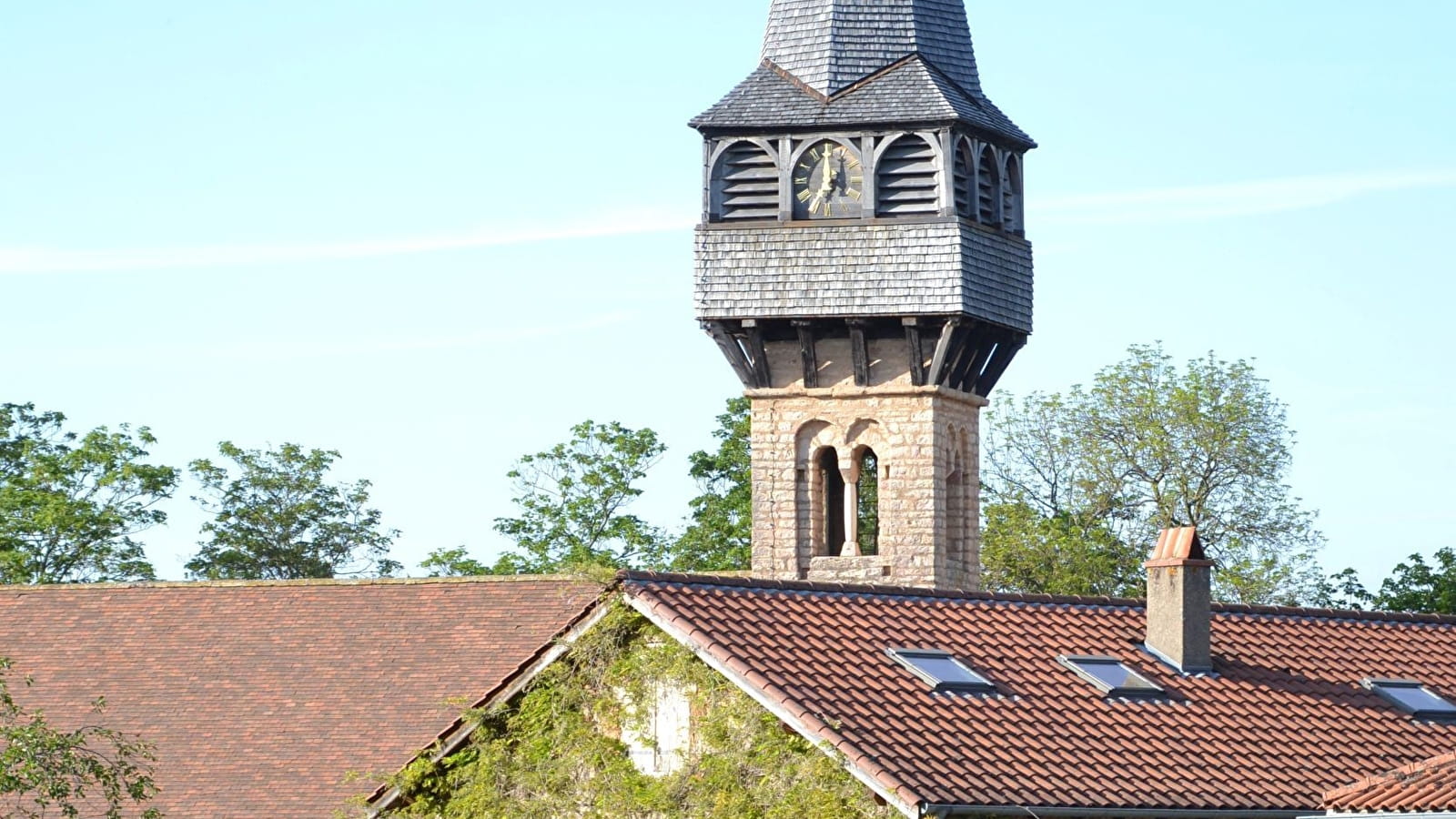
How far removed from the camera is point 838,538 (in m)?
43.5

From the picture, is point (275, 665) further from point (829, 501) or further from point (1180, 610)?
point (829, 501)

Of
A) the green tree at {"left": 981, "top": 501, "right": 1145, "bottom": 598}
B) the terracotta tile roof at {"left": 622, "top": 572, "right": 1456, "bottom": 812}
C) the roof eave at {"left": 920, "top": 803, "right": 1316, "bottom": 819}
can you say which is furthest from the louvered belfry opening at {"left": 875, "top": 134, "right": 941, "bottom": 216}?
the roof eave at {"left": 920, "top": 803, "right": 1316, "bottom": 819}

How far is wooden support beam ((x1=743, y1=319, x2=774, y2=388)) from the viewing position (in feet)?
139

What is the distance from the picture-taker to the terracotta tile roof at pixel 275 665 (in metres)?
30.2

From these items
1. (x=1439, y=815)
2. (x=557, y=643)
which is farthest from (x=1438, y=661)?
(x=557, y=643)

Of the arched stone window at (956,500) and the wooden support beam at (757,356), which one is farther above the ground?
the wooden support beam at (757,356)

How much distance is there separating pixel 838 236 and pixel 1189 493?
13879 millimetres

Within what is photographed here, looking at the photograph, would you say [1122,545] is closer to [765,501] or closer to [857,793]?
[765,501]

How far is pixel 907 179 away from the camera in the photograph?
42.2m

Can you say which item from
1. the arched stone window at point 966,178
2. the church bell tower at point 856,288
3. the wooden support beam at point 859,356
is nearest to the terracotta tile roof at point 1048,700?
the church bell tower at point 856,288

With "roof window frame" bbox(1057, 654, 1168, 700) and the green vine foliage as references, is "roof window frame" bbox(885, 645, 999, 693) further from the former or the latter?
the green vine foliage

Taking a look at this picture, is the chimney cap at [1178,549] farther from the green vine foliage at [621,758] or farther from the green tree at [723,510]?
the green tree at [723,510]

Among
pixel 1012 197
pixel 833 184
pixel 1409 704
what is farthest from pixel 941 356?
pixel 1409 704

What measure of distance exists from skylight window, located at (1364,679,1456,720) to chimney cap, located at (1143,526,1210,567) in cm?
191
